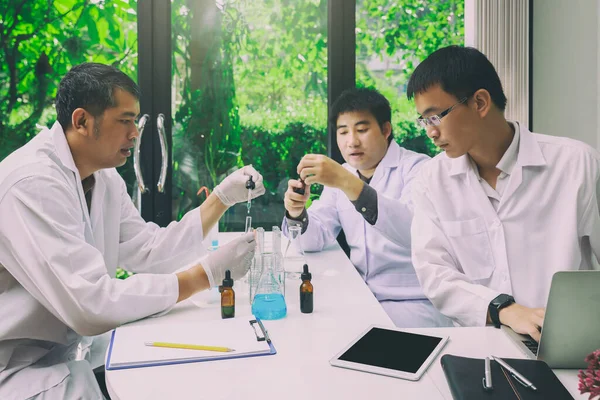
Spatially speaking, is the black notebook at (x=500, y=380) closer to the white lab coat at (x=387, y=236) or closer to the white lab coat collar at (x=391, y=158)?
the white lab coat at (x=387, y=236)

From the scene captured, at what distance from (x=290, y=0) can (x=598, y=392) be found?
9.01 feet

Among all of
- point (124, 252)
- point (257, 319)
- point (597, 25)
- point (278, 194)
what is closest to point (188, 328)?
point (257, 319)

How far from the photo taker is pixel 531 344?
3.90 feet

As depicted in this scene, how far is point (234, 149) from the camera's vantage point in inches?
122

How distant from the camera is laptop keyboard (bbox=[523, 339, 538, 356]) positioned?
3.77ft

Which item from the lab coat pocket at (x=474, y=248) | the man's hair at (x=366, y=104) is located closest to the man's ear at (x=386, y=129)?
the man's hair at (x=366, y=104)

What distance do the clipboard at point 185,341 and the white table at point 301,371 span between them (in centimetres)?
2

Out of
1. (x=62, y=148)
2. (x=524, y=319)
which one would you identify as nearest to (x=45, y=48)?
(x=62, y=148)

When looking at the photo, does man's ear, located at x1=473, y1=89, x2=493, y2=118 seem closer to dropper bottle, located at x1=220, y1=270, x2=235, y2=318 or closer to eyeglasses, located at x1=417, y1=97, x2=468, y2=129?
eyeglasses, located at x1=417, y1=97, x2=468, y2=129


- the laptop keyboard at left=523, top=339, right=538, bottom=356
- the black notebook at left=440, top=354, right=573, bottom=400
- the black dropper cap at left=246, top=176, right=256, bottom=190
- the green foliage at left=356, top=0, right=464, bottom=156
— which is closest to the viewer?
the black notebook at left=440, top=354, right=573, bottom=400

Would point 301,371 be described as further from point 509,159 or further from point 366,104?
point 366,104

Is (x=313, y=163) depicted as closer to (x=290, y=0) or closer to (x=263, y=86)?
(x=263, y=86)

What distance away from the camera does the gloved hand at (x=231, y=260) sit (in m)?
1.58

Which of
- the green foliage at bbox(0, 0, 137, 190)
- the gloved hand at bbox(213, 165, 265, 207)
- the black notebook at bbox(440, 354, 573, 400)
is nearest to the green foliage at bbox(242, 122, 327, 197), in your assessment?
the green foliage at bbox(0, 0, 137, 190)
